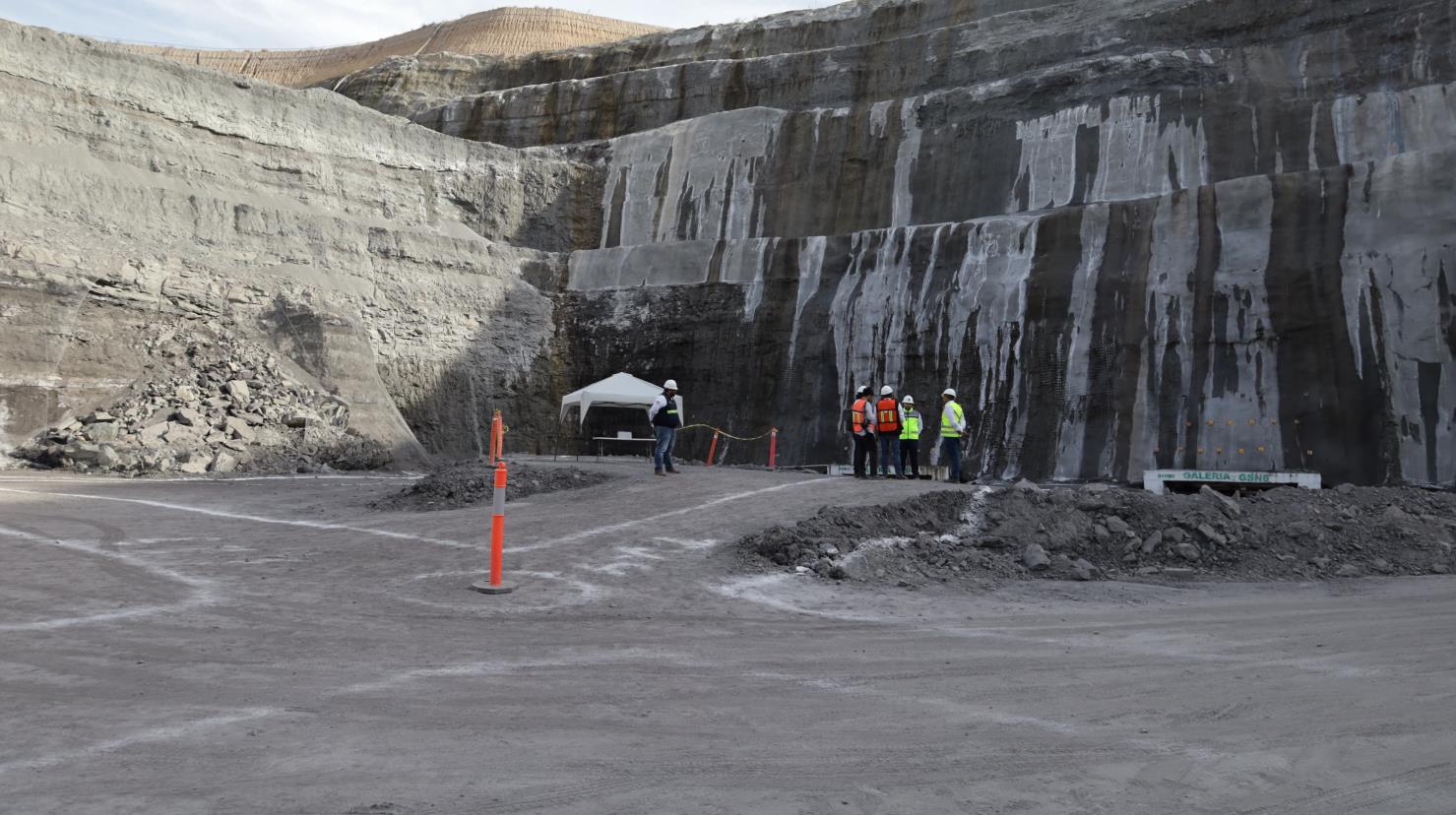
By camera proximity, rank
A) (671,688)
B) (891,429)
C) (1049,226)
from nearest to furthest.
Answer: (671,688) → (891,429) → (1049,226)

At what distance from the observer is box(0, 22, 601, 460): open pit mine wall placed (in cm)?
2025

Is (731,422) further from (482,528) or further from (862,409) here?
(482,528)

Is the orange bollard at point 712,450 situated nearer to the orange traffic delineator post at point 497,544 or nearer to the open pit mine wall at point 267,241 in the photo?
the open pit mine wall at point 267,241

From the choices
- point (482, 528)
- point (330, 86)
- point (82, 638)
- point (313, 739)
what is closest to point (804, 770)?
point (313, 739)

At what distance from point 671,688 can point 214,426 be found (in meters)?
17.5

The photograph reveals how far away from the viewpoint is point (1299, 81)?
86.4 ft

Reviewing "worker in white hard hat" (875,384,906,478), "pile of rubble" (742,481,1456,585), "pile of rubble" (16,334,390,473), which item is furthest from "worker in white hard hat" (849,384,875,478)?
"pile of rubble" (16,334,390,473)

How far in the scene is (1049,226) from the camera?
23047 mm

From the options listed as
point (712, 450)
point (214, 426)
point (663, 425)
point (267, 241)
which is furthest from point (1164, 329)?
point (267, 241)

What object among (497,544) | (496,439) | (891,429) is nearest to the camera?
(497,544)

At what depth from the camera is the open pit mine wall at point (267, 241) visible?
20250 millimetres

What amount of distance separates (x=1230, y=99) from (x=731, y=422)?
15200 mm

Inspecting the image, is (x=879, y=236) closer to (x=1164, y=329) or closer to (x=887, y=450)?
(x=1164, y=329)

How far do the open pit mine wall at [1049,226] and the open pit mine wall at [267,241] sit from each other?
8.77 feet
